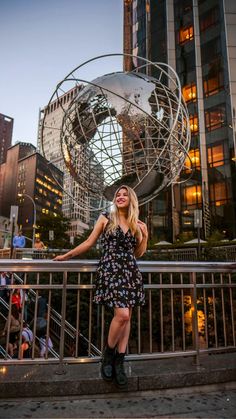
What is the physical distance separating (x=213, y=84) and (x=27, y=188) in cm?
10616

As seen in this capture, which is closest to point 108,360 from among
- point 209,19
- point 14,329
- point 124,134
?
point 124,134

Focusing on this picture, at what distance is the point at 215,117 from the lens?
2688cm

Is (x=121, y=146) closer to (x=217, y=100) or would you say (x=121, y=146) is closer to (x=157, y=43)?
(x=217, y=100)

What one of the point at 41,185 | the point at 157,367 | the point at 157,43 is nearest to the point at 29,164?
the point at 41,185

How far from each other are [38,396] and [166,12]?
36.3 metres

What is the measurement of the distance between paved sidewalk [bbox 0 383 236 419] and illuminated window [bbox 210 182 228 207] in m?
24.3

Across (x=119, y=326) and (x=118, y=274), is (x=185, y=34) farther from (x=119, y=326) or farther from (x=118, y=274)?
(x=119, y=326)

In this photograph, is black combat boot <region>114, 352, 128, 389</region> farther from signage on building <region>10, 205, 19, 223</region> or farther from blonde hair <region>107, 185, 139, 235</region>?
signage on building <region>10, 205, 19, 223</region>

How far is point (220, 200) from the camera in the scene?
25.6m

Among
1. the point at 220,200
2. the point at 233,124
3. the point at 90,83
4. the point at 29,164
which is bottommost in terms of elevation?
the point at 90,83

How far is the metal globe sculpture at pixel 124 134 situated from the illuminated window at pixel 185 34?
30252 mm

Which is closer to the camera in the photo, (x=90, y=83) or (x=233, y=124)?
(x=90, y=83)

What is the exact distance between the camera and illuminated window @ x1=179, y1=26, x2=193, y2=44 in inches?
1162

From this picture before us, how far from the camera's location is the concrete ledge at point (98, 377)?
2.56m
